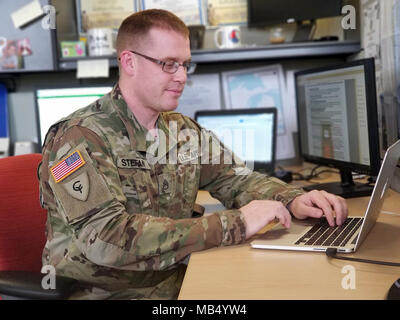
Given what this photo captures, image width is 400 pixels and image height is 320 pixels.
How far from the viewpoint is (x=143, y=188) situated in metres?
1.11

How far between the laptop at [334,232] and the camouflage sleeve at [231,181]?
19 cm

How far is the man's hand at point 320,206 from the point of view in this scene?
104 cm

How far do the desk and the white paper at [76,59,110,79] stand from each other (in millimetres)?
1109

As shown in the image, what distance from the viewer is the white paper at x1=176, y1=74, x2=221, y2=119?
2.07 meters

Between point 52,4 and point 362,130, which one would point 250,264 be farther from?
point 52,4

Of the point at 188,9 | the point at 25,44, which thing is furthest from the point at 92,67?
the point at 188,9

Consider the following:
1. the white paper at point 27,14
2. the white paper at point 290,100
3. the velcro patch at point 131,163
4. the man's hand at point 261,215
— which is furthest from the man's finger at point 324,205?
the white paper at point 27,14

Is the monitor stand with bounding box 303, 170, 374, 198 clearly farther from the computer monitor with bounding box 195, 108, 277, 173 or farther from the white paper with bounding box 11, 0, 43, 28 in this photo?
the white paper with bounding box 11, 0, 43, 28

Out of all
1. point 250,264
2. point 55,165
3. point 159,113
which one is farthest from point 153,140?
point 250,264

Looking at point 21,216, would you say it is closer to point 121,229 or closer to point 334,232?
point 121,229

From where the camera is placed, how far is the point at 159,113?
1.26 meters
